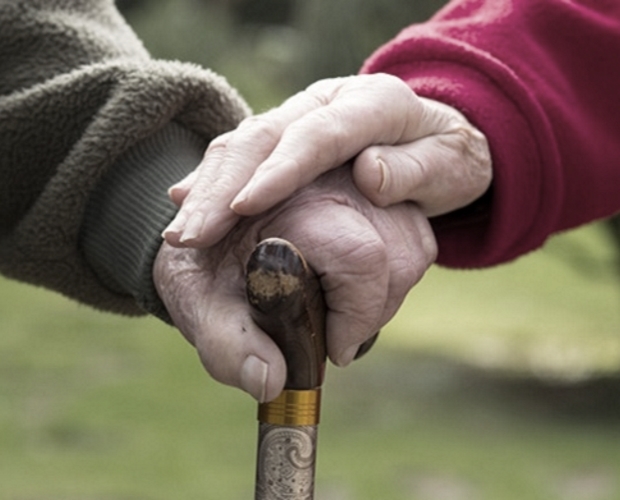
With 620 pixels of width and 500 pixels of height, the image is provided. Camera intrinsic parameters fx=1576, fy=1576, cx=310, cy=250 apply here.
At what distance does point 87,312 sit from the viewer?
10305mm

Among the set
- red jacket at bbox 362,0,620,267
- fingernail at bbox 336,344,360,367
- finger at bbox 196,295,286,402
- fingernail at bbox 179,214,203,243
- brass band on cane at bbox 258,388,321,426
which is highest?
red jacket at bbox 362,0,620,267

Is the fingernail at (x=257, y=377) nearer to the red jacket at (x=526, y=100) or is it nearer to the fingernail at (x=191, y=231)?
the fingernail at (x=191, y=231)

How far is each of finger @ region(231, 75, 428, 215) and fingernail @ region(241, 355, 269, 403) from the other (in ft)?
0.50

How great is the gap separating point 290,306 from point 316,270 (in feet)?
0.35

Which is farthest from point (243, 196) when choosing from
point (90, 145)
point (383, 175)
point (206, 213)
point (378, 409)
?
point (378, 409)

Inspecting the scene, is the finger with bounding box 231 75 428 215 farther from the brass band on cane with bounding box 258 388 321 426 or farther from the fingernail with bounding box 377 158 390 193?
the brass band on cane with bounding box 258 388 321 426

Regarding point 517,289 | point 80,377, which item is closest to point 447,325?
point 517,289

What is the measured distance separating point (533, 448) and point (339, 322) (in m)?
6.16

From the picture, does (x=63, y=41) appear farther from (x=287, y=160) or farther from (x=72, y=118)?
(x=287, y=160)

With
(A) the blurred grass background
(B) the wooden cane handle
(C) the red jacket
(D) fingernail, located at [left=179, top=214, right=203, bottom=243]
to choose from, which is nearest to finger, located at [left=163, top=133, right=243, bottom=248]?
(D) fingernail, located at [left=179, top=214, right=203, bottom=243]

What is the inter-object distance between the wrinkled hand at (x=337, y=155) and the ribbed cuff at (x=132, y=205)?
0.68 feet

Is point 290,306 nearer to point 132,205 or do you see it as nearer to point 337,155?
point 337,155

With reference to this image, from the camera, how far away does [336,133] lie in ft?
4.87

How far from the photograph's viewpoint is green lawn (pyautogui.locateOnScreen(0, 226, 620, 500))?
23.1ft
